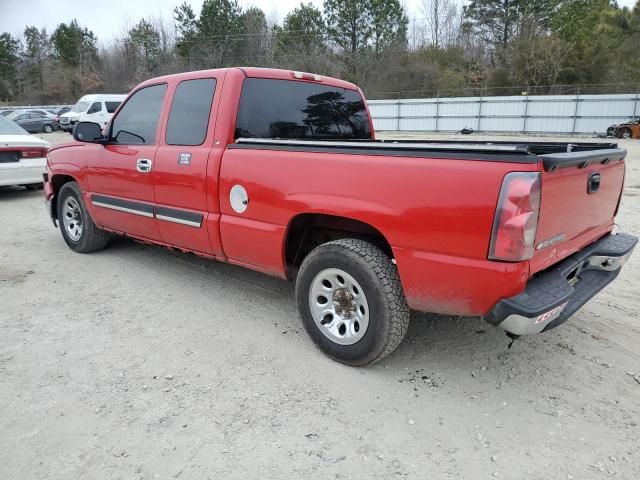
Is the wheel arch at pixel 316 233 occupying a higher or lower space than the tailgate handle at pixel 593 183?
lower

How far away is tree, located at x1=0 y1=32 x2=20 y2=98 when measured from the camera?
66.5 metres

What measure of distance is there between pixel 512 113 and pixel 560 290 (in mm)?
30990

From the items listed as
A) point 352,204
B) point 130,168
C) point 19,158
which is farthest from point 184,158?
point 19,158

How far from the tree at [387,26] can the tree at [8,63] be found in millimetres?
49514

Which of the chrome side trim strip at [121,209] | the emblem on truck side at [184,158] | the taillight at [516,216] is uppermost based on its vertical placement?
the emblem on truck side at [184,158]

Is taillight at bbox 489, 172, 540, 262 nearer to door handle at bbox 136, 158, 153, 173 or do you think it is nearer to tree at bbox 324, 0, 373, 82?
door handle at bbox 136, 158, 153, 173

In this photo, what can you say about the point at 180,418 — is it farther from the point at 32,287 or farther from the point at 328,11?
the point at 328,11

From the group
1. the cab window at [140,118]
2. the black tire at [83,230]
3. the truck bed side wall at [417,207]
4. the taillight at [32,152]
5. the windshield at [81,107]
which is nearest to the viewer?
the truck bed side wall at [417,207]

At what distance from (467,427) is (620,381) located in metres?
A: 1.13

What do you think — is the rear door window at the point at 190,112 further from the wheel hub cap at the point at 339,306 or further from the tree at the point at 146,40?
the tree at the point at 146,40

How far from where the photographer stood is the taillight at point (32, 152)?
9.30 metres

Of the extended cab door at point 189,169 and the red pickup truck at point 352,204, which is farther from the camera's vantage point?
the extended cab door at point 189,169

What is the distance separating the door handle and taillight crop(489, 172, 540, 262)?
10.0 feet

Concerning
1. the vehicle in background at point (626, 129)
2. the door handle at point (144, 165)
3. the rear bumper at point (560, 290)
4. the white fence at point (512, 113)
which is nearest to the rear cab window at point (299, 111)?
the door handle at point (144, 165)
